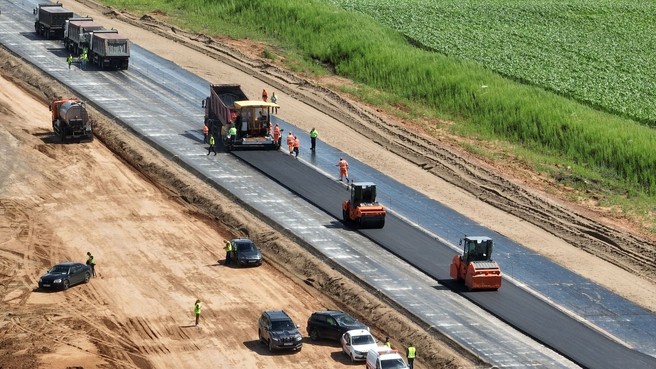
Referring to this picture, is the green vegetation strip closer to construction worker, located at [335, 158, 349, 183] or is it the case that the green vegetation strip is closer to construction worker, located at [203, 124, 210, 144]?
construction worker, located at [335, 158, 349, 183]

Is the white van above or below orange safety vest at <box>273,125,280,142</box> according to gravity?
below

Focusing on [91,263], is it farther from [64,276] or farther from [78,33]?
[78,33]

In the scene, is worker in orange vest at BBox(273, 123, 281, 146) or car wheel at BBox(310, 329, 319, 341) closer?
car wheel at BBox(310, 329, 319, 341)

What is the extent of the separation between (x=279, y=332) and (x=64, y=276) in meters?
11.8

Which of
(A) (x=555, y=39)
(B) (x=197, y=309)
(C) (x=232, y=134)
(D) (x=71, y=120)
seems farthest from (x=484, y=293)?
(A) (x=555, y=39)

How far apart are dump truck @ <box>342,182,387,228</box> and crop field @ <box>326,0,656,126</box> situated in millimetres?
26866

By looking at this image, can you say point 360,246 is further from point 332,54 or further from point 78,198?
point 332,54

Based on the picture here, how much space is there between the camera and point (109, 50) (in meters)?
90.1

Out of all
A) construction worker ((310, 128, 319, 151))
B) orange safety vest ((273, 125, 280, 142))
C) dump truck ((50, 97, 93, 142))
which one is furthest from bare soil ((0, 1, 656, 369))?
orange safety vest ((273, 125, 280, 142))

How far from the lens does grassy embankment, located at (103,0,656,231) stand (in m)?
74.8

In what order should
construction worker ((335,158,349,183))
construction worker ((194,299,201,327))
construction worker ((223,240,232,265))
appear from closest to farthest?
construction worker ((194,299,201,327))
construction worker ((223,240,232,265))
construction worker ((335,158,349,183))

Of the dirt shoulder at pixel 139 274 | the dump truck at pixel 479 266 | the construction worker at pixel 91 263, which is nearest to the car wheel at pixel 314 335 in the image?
the dirt shoulder at pixel 139 274

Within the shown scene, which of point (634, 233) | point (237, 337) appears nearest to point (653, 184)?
point (634, 233)

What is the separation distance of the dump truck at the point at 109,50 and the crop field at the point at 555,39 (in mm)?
24832
